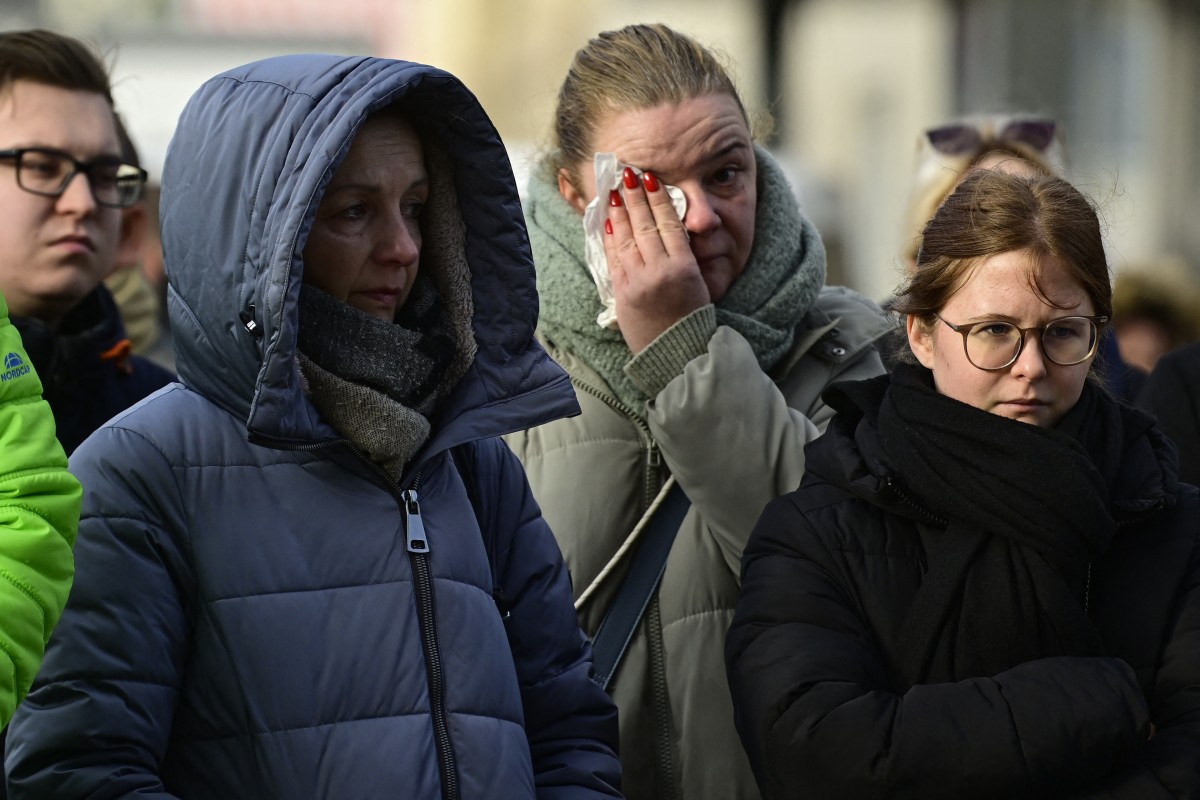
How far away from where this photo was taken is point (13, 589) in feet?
6.58

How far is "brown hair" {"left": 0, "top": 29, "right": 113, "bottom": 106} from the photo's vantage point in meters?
3.54

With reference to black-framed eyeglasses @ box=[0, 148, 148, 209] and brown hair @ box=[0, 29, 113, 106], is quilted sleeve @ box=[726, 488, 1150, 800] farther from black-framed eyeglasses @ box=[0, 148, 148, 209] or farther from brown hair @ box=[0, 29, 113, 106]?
brown hair @ box=[0, 29, 113, 106]

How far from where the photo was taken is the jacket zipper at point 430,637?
2299 mm

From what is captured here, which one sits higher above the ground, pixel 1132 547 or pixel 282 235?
pixel 282 235

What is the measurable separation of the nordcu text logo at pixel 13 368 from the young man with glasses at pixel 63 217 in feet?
4.27

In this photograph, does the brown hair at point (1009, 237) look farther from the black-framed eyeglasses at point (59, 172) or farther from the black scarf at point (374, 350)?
the black-framed eyeglasses at point (59, 172)

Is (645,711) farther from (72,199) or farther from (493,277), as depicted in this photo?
(72,199)

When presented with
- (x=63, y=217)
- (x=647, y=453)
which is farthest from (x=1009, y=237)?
(x=63, y=217)

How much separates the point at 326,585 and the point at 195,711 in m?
0.23

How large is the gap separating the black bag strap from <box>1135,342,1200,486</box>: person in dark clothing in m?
1.02

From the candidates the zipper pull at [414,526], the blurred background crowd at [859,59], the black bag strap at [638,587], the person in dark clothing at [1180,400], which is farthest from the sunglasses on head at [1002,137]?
the blurred background crowd at [859,59]

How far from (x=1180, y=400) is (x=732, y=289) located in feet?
3.12

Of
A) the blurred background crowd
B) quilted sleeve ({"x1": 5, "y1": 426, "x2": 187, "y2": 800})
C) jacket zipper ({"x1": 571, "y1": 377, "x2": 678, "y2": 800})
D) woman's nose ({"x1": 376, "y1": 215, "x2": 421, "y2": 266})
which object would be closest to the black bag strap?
jacket zipper ({"x1": 571, "y1": 377, "x2": 678, "y2": 800})

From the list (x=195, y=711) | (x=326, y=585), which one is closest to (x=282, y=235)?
(x=326, y=585)
